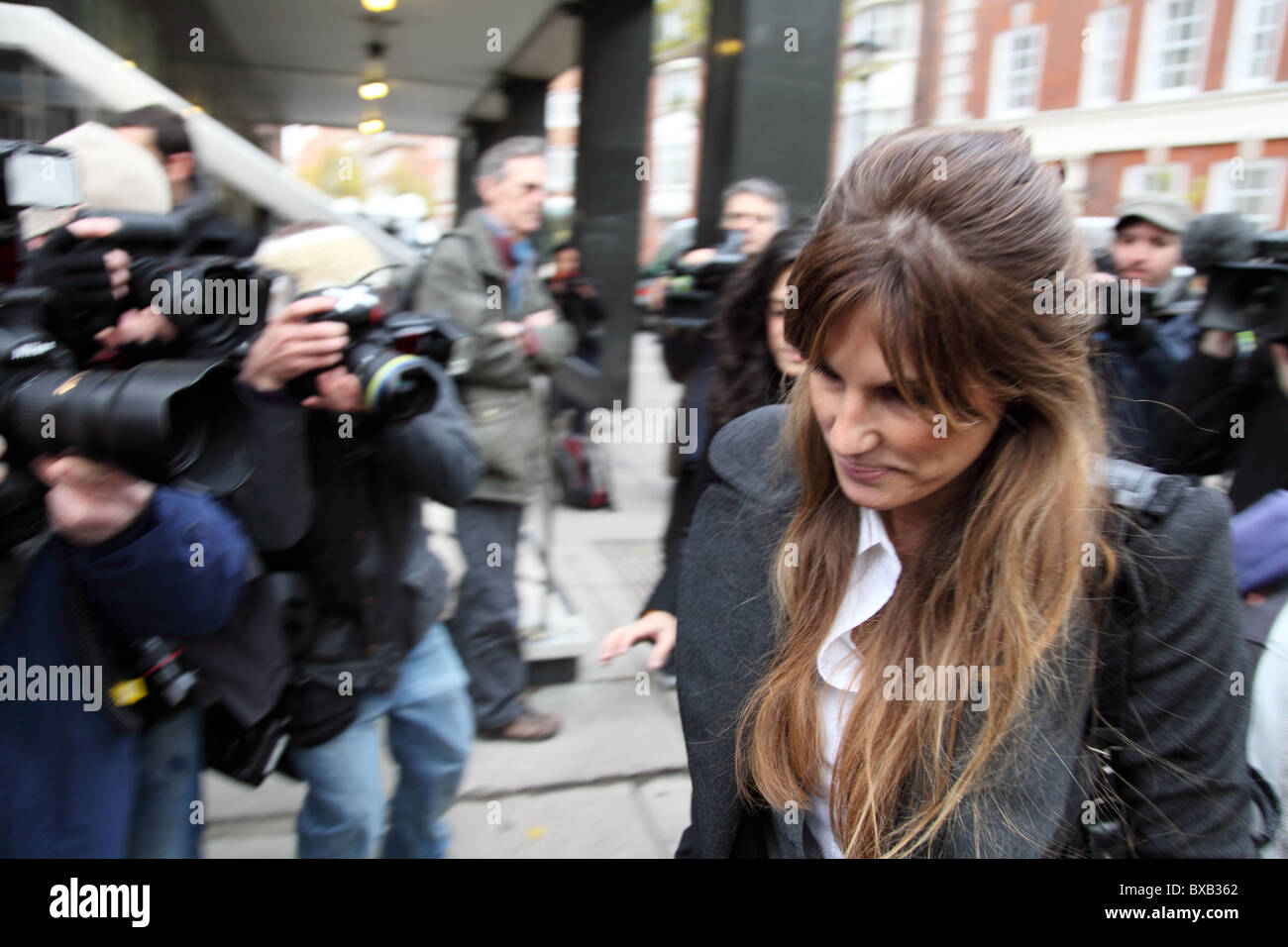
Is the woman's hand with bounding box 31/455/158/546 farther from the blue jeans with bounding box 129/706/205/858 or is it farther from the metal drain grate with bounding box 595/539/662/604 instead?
the metal drain grate with bounding box 595/539/662/604

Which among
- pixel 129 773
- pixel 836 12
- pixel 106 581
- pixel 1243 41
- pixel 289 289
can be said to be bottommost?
pixel 129 773

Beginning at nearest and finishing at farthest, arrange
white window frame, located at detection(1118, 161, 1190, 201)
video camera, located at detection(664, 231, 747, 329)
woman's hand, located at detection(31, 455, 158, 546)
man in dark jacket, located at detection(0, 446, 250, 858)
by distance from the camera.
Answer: woman's hand, located at detection(31, 455, 158, 546), man in dark jacket, located at detection(0, 446, 250, 858), video camera, located at detection(664, 231, 747, 329), white window frame, located at detection(1118, 161, 1190, 201)

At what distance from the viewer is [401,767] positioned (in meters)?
2.31

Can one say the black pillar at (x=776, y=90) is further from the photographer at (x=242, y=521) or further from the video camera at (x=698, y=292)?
the photographer at (x=242, y=521)

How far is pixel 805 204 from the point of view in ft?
18.5

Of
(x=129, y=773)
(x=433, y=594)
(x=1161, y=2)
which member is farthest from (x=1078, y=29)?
(x=129, y=773)

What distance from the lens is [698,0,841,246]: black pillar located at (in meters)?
5.29

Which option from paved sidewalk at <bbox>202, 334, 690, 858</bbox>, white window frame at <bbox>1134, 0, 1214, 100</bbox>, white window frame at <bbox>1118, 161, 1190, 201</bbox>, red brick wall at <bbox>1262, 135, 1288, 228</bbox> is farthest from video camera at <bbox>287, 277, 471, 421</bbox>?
white window frame at <bbox>1134, 0, 1214, 100</bbox>

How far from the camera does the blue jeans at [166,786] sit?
183cm

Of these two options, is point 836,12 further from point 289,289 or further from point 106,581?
point 106,581

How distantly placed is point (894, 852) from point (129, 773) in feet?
4.45

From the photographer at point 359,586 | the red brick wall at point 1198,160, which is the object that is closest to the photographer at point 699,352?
the photographer at point 359,586

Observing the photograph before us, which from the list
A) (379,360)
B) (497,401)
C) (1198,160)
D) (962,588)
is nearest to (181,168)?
(497,401)

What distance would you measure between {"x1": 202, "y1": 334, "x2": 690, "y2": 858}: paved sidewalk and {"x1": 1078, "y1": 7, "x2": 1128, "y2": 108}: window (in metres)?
10.6
